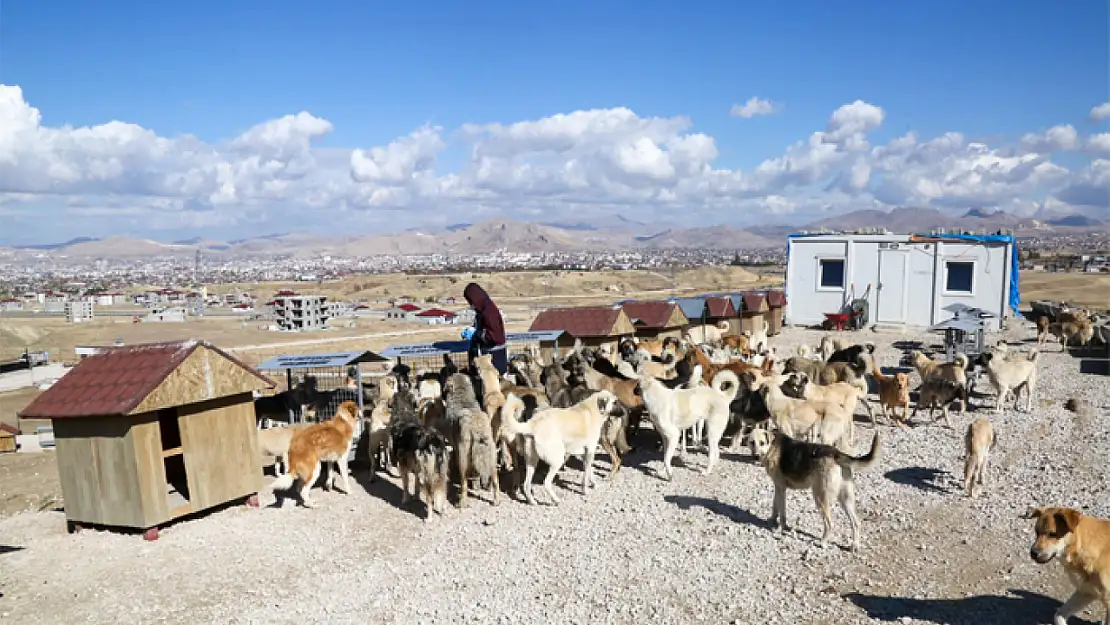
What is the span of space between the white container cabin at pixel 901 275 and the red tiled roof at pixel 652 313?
17333mm

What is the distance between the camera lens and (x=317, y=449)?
11250 mm

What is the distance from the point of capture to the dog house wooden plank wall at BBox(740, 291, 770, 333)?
98.1 feet

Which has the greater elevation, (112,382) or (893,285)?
(112,382)

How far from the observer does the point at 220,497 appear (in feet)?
35.4

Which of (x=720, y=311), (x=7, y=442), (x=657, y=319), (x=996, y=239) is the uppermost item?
(x=996, y=239)

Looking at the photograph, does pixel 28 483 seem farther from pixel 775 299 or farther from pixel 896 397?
pixel 775 299

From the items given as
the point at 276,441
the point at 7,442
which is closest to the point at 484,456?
the point at 276,441

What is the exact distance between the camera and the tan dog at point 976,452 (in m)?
10.5

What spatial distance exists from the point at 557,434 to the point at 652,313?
12.5 m

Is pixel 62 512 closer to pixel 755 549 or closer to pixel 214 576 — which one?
pixel 214 576

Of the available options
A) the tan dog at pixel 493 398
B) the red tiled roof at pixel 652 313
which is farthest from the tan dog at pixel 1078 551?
the red tiled roof at pixel 652 313

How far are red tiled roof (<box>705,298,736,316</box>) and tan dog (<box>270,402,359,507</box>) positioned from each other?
17.4 meters

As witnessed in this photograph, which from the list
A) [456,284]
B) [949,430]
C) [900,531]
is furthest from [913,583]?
[456,284]

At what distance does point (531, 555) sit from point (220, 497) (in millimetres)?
4835
